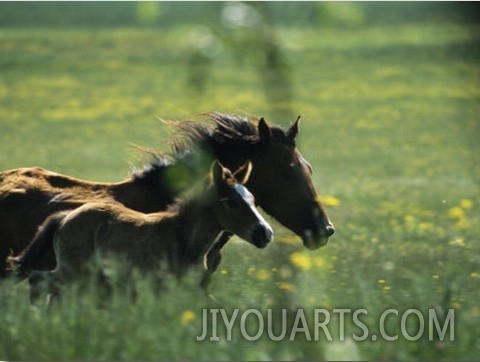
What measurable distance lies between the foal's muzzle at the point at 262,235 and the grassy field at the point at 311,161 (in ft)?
0.60

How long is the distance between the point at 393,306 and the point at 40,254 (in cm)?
246

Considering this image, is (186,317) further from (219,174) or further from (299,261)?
(219,174)

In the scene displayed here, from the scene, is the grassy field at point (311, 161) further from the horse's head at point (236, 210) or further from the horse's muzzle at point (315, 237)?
the horse's head at point (236, 210)

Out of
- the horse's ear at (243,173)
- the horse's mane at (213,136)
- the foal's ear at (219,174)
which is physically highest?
the horse's mane at (213,136)

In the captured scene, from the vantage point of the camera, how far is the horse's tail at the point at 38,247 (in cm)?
852

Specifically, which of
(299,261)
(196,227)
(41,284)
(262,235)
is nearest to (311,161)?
(196,227)

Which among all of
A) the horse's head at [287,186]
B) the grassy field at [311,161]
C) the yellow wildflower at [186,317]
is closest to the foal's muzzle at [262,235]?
the grassy field at [311,161]

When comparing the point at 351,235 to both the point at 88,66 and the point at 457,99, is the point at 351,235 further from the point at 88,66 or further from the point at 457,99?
the point at 88,66

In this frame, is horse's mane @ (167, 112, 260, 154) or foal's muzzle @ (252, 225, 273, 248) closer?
foal's muzzle @ (252, 225, 273, 248)

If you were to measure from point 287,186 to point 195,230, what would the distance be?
121 cm

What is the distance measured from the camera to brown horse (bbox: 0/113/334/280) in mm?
9133

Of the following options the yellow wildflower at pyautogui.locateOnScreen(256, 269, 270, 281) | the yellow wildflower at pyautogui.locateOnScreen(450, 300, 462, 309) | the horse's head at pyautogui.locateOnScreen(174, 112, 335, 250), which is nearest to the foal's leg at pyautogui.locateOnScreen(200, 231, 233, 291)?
the yellow wildflower at pyautogui.locateOnScreen(256, 269, 270, 281)

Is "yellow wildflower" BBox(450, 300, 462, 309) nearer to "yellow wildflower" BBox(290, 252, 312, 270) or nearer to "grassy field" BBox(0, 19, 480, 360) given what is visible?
"grassy field" BBox(0, 19, 480, 360)

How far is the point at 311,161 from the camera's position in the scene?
2359cm
